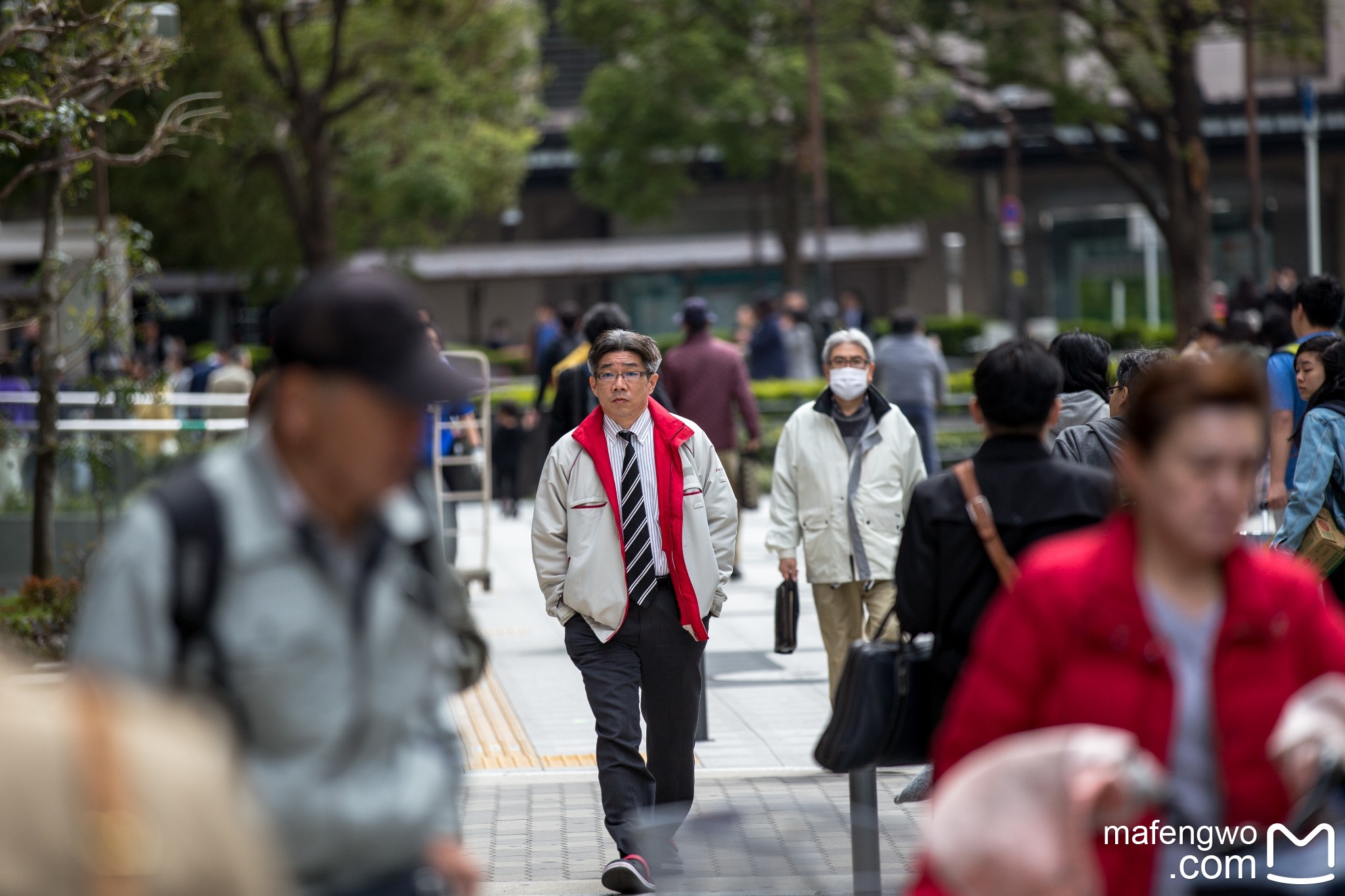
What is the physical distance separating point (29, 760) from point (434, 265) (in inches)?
1968

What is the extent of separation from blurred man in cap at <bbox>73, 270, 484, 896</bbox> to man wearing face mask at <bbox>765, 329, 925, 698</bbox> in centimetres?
481

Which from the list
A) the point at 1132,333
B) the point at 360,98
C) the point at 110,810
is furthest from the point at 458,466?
the point at 1132,333

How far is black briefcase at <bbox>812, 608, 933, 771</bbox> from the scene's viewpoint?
4008mm

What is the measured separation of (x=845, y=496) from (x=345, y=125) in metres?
21.2

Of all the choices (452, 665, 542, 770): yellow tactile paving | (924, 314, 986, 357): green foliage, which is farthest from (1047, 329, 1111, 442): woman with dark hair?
(924, 314, 986, 357): green foliage

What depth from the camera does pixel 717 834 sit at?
4234 mm

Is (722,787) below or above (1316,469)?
below

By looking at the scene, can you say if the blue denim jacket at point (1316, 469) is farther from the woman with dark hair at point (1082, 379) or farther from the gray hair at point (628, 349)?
the gray hair at point (628, 349)

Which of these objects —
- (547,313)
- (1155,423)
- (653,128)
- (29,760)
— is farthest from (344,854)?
(653,128)

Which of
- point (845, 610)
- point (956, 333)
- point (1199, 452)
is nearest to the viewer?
point (1199, 452)

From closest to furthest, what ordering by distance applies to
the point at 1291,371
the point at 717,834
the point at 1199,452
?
1. the point at 1199,452
2. the point at 717,834
3. the point at 1291,371

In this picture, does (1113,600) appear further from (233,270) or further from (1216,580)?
(233,270)

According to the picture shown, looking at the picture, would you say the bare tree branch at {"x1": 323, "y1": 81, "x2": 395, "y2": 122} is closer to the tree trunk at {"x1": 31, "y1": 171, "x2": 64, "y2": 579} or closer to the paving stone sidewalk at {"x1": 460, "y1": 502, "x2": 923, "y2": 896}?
the tree trunk at {"x1": 31, "y1": 171, "x2": 64, "y2": 579}

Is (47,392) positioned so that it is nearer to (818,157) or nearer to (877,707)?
(877,707)
